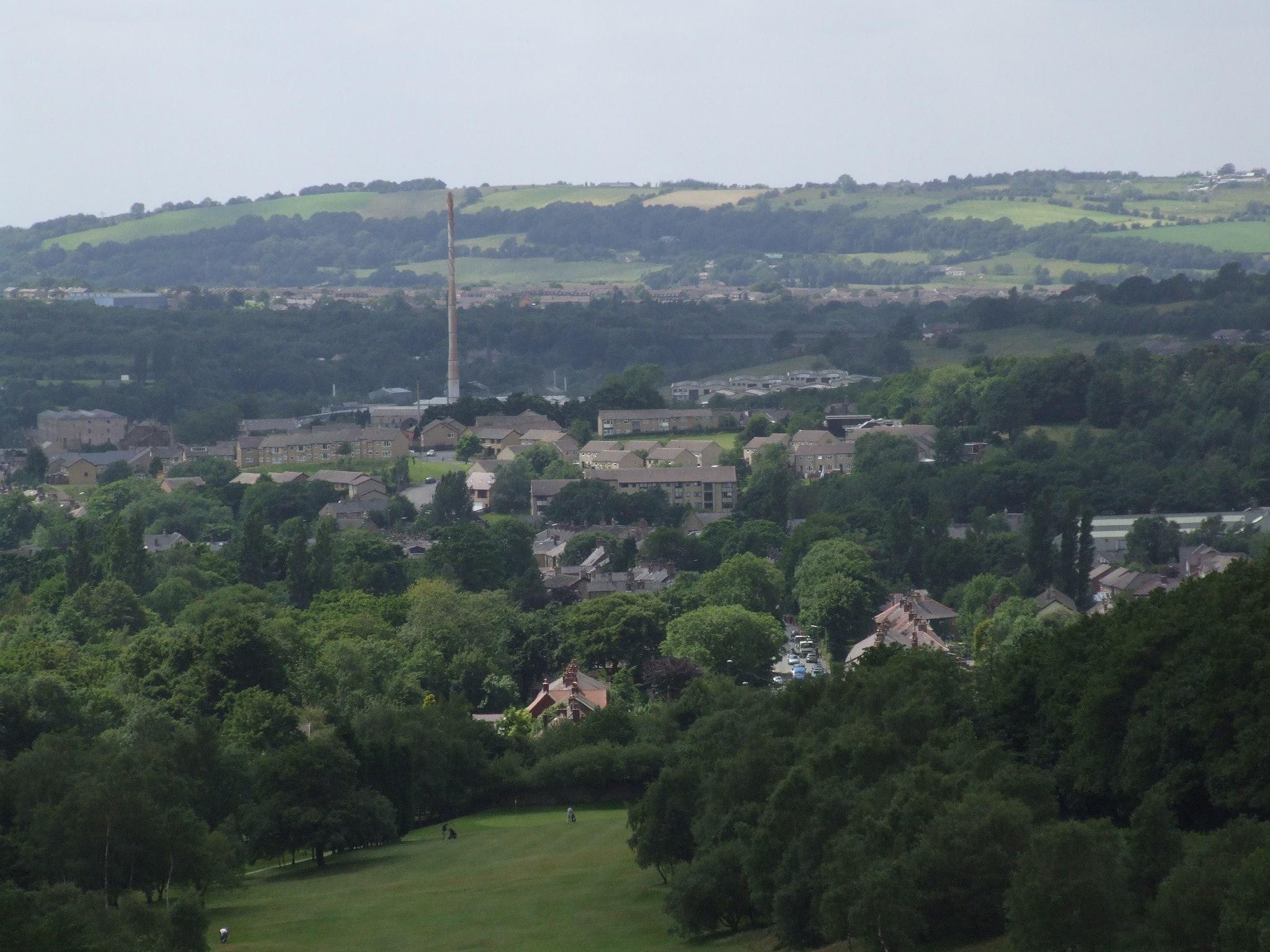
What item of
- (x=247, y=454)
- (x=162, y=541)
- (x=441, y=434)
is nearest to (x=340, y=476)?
(x=247, y=454)

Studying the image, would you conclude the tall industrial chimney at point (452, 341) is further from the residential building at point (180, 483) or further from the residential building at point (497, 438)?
the residential building at point (180, 483)

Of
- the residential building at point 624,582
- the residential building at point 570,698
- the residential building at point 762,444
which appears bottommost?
the residential building at point 624,582

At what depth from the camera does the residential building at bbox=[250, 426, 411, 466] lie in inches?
4094

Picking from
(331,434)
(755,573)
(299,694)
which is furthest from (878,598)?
(331,434)

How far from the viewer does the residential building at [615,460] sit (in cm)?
9581

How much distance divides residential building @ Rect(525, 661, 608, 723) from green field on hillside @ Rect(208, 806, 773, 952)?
32.6 feet

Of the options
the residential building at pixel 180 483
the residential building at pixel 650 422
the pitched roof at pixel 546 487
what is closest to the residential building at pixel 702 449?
the residential building at pixel 650 422

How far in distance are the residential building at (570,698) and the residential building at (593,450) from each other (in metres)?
45.6

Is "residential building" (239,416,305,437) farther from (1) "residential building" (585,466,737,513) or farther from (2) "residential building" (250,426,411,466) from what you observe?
(1) "residential building" (585,466,737,513)

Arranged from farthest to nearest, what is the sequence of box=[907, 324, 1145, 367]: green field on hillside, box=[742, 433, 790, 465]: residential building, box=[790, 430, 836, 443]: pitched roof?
box=[907, 324, 1145, 367]: green field on hillside
box=[790, 430, 836, 443]: pitched roof
box=[742, 433, 790, 465]: residential building

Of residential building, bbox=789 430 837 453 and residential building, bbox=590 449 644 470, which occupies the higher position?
residential building, bbox=789 430 837 453

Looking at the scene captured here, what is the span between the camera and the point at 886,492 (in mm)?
84312

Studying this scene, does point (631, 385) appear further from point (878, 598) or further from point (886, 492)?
point (878, 598)

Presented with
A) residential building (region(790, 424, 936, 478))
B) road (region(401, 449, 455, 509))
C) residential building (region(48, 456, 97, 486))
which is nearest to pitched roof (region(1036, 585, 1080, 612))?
residential building (region(790, 424, 936, 478))
